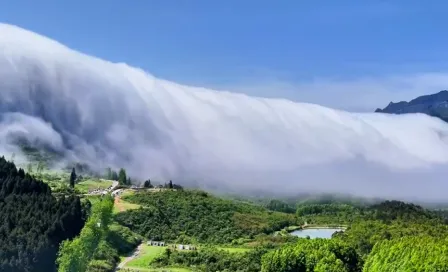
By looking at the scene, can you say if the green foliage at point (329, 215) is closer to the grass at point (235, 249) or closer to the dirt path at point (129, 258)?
the grass at point (235, 249)

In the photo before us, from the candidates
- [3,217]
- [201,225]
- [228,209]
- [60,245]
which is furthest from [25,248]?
[228,209]

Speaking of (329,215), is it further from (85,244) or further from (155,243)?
(85,244)

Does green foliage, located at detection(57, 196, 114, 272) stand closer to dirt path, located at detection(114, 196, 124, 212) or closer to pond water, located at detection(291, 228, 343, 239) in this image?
dirt path, located at detection(114, 196, 124, 212)

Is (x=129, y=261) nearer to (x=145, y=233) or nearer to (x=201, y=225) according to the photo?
(x=145, y=233)

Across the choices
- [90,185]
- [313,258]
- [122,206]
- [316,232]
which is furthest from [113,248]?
[90,185]

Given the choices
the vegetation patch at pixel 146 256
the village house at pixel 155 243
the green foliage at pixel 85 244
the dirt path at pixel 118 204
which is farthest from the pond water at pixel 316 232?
the green foliage at pixel 85 244
